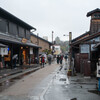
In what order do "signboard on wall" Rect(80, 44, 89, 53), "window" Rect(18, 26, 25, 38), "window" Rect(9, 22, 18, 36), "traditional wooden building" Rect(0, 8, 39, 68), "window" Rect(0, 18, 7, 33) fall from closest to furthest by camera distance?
"signboard on wall" Rect(80, 44, 89, 53)
"traditional wooden building" Rect(0, 8, 39, 68)
"window" Rect(0, 18, 7, 33)
"window" Rect(9, 22, 18, 36)
"window" Rect(18, 26, 25, 38)

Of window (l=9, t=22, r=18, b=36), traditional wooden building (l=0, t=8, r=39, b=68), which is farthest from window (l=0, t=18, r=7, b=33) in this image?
window (l=9, t=22, r=18, b=36)

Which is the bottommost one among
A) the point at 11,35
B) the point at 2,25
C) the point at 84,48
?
the point at 84,48

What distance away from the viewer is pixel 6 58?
20375 millimetres

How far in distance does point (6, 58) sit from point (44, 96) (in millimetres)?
13847

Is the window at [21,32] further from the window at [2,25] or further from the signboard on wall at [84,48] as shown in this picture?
the signboard on wall at [84,48]

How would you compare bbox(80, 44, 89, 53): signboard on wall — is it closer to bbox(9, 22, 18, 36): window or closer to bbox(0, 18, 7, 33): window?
bbox(0, 18, 7, 33): window

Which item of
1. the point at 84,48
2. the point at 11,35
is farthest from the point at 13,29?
the point at 84,48

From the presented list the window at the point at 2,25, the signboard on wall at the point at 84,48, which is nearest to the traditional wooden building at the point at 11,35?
the window at the point at 2,25

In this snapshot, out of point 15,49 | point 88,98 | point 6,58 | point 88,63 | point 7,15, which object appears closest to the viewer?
point 88,98

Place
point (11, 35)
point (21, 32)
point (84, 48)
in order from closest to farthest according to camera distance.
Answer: point (84, 48) < point (11, 35) < point (21, 32)

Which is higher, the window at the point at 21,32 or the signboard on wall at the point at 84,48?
the window at the point at 21,32

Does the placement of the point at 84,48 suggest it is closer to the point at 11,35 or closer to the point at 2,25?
the point at 2,25

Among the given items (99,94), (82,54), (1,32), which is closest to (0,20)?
(1,32)

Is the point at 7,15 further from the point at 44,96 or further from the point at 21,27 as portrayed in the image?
the point at 44,96
